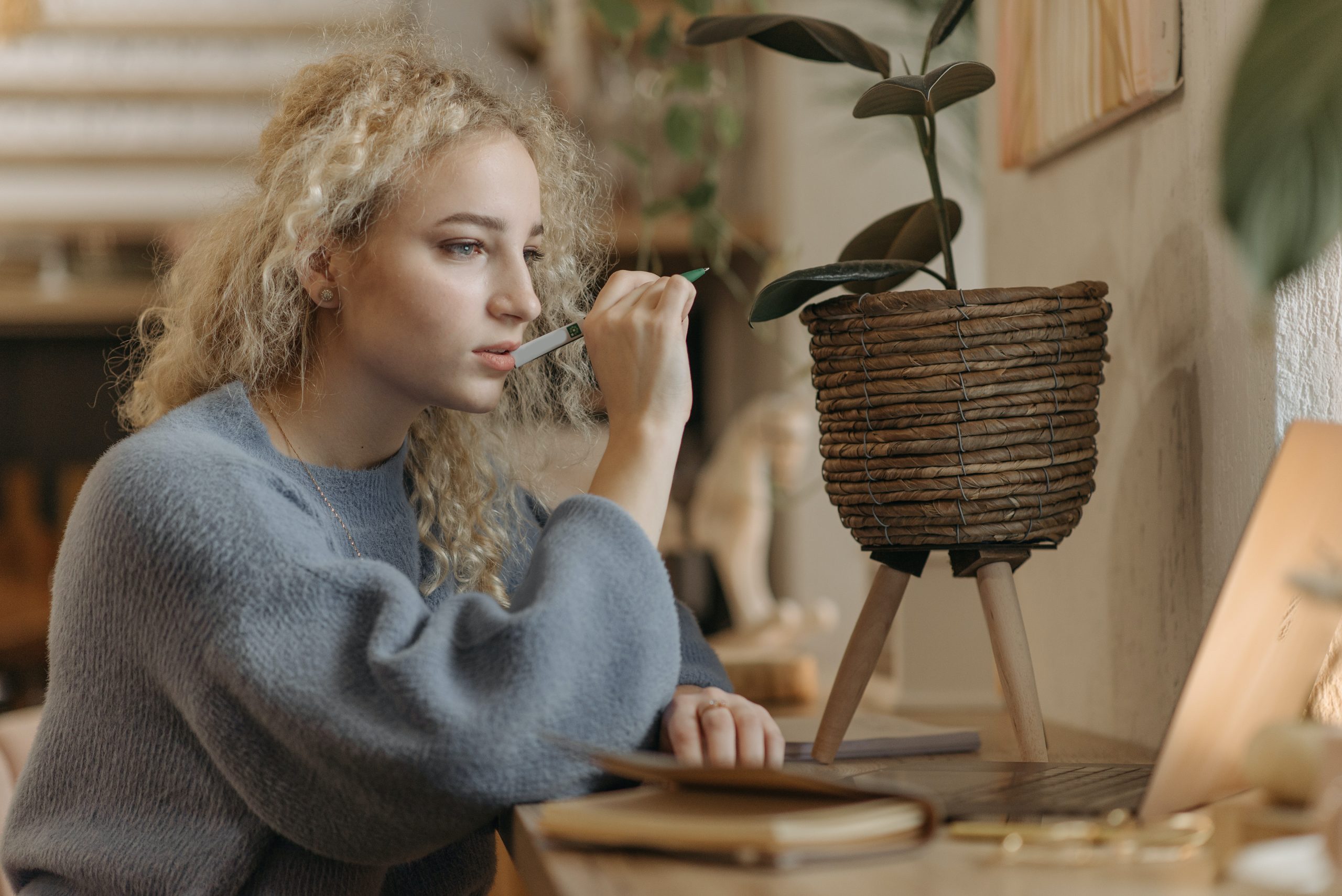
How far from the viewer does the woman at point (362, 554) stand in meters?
0.59

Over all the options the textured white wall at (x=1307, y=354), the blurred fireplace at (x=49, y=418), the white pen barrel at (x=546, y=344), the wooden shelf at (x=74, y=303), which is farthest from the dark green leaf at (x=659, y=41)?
the blurred fireplace at (x=49, y=418)

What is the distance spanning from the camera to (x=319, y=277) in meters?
0.90

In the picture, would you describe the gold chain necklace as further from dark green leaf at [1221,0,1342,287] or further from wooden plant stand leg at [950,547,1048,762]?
dark green leaf at [1221,0,1342,287]

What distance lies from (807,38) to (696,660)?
432 mm

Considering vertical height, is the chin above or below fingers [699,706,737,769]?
above

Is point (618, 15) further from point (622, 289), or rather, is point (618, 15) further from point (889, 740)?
point (889, 740)

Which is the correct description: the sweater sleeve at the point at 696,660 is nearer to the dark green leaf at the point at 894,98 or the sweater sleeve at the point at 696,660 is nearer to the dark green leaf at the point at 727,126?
the dark green leaf at the point at 894,98

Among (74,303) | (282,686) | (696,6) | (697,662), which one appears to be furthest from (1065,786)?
(74,303)

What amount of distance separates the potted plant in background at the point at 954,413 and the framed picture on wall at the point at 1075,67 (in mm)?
138

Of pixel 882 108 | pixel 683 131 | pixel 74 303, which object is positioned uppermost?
pixel 683 131

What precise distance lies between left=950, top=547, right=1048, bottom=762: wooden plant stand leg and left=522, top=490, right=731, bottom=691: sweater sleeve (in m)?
0.18

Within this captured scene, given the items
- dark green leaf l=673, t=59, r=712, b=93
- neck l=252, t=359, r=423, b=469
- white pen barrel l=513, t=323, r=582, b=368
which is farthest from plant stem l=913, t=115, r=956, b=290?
dark green leaf l=673, t=59, r=712, b=93

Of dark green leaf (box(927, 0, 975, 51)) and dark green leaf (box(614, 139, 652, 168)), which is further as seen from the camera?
dark green leaf (box(614, 139, 652, 168))

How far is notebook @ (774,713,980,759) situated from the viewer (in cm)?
84
